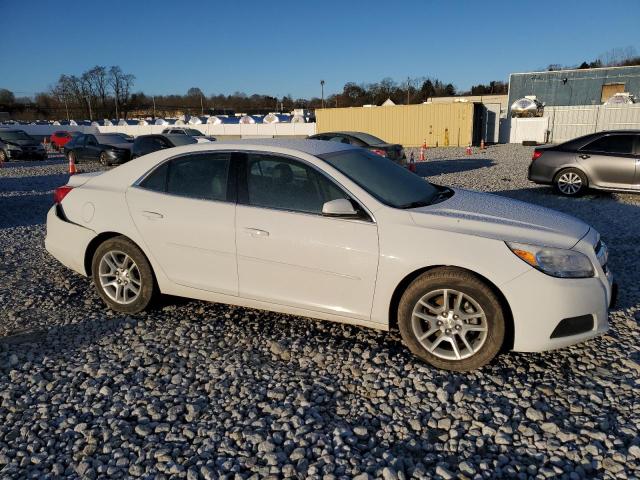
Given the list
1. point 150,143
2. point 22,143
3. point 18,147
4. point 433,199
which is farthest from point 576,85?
point 433,199

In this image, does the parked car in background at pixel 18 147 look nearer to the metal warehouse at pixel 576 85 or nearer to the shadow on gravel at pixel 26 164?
the shadow on gravel at pixel 26 164

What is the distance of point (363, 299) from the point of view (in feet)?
11.1

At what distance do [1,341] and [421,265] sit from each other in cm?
345

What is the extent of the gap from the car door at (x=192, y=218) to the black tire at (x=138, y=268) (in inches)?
6.9

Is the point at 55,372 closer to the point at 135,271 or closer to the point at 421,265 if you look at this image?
the point at 135,271

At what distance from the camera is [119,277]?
168 inches

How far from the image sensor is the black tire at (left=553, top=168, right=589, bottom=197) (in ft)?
32.5

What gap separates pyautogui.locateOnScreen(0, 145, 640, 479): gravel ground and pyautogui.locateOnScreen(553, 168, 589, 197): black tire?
620 centimetres

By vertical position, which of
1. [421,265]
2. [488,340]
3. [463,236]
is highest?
[463,236]

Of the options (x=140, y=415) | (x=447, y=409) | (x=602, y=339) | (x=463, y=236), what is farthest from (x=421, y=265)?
(x=140, y=415)

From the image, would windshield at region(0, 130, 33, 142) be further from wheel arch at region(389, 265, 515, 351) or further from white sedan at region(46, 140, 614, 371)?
wheel arch at region(389, 265, 515, 351)

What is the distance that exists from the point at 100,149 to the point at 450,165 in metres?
14.4

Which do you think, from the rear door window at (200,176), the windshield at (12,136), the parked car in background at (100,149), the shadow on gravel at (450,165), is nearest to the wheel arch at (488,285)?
the rear door window at (200,176)

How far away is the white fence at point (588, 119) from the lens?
27453mm
